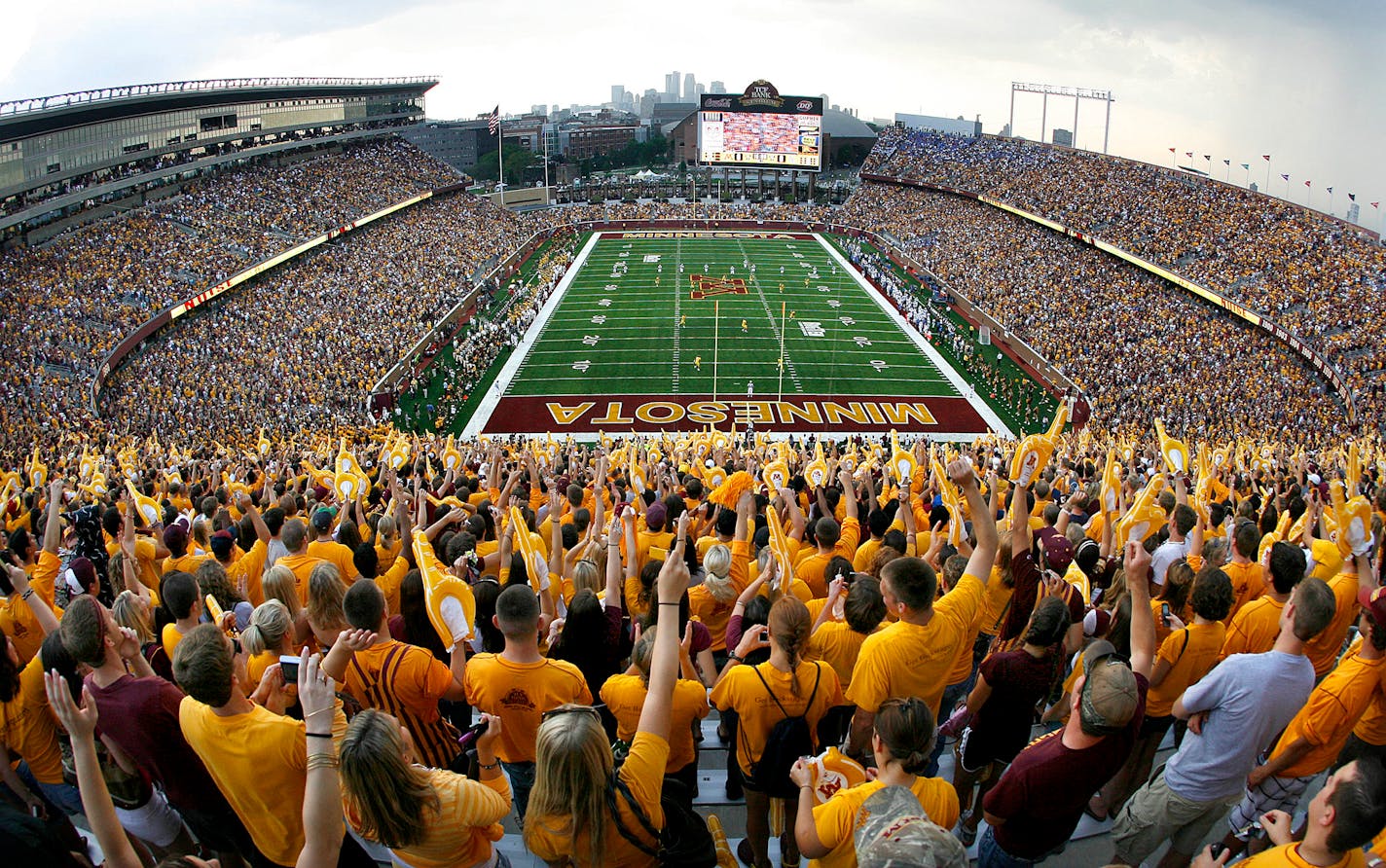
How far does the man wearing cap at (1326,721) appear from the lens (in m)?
4.08

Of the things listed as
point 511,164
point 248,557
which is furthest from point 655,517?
point 511,164

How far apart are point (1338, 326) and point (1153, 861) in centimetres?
3241

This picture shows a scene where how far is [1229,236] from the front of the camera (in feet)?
134

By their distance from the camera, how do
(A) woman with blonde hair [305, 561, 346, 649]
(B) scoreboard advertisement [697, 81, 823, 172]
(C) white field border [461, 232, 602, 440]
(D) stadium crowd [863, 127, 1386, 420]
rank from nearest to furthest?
(A) woman with blonde hair [305, 561, 346, 649], (C) white field border [461, 232, 602, 440], (D) stadium crowd [863, 127, 1386, 420], (B) scoreboard advertisement [697, 81, 823, 172]

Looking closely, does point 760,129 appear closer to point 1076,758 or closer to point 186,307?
point 186,307

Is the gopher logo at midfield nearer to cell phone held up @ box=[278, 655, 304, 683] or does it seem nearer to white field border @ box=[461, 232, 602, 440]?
white field border @ box=[461, 232, 602, 440]

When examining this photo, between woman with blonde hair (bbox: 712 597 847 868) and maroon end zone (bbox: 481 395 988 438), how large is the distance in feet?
80.4

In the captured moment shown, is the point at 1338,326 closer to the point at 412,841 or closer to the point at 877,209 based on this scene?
the point at 412,841

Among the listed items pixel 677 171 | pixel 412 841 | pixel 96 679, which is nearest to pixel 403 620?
pixel 96 679

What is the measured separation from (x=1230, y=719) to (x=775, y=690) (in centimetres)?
208

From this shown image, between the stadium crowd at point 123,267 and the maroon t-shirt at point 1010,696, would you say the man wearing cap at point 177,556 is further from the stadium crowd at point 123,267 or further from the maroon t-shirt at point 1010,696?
the stadium crowd at point 123,267

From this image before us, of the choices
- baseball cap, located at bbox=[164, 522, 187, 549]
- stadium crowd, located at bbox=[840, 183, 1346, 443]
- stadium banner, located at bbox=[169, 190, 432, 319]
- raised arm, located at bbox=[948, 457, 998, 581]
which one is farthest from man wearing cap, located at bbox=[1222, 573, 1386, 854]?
stadium banner, located at bbox=[169, 190, 432, 319]

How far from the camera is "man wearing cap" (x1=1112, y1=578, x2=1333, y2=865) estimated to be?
4.01 m

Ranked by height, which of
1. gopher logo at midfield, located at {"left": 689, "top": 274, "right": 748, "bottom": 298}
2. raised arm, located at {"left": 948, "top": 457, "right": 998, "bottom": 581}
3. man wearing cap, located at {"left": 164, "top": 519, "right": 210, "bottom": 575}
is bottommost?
gopher logo at midfield, located at {"left": 689, "top": 274, "right": 748, "bottom": 298}
